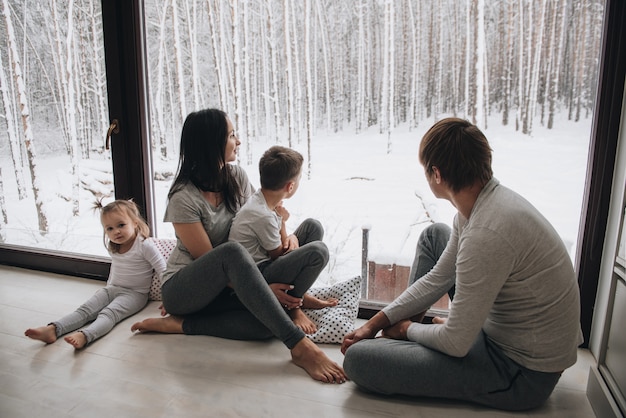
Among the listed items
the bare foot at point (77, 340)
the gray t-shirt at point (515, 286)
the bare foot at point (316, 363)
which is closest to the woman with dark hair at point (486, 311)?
the gray t-shirt at point (515, 286)

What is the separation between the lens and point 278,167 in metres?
1.70

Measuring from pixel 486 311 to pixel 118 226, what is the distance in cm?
162

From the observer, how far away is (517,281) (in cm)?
120

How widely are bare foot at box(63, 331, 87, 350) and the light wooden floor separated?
0.10ft

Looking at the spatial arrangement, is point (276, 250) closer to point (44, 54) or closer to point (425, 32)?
point (425, 32)

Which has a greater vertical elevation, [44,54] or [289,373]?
[44,54]

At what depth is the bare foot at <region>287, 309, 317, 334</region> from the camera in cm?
178

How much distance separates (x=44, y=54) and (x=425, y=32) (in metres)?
2.00

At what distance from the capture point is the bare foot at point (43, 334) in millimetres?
1729

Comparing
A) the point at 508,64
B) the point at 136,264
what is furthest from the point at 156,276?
the point at 508,64

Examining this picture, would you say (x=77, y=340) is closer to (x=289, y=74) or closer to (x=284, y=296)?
(x=284, y=296)

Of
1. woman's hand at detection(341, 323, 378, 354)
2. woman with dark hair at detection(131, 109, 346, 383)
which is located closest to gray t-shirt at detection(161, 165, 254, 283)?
woman with dark hair at detection(131, 109, 346, 383)

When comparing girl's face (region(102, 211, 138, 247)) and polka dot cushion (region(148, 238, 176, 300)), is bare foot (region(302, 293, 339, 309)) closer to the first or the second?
polka dot cushion (region(148, 238, 176, 300))

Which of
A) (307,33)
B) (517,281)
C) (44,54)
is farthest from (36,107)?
(517,281)
